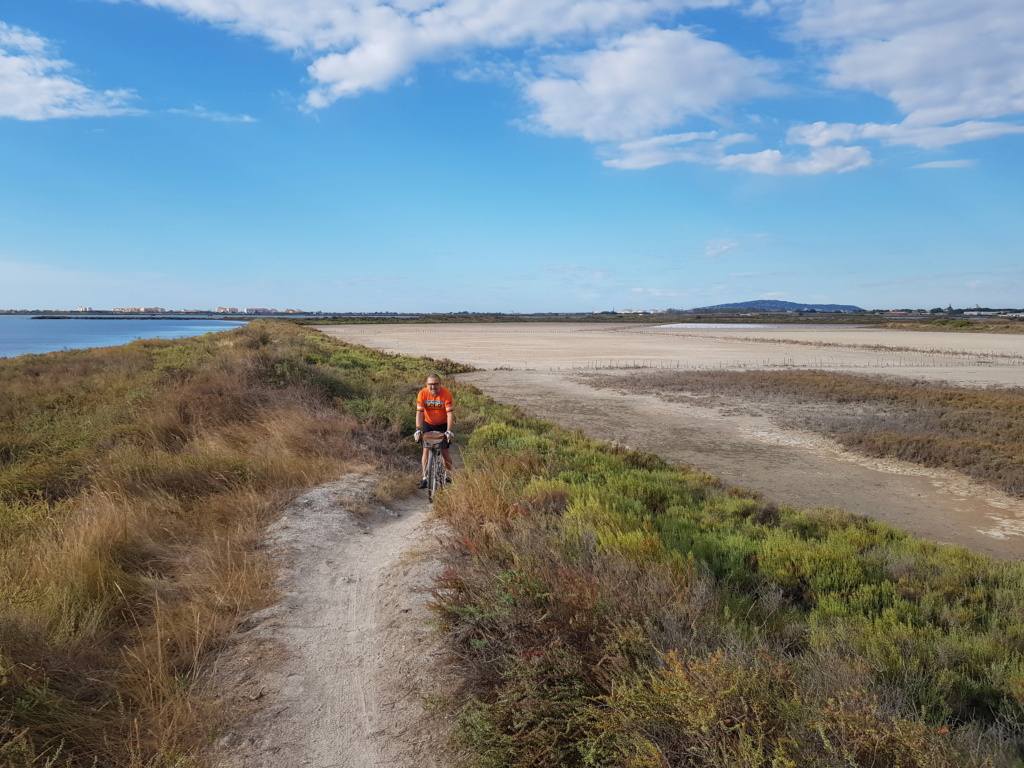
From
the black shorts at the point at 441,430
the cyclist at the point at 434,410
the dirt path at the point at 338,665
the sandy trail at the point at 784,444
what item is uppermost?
the cyclist at the point at 434,410

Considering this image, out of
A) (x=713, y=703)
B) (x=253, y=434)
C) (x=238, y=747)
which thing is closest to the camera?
(x=713, y=703)

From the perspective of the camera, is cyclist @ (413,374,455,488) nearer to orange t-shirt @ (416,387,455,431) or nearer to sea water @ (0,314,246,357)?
orange t-shirt @ (416,387,455,431)

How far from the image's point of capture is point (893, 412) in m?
21.0

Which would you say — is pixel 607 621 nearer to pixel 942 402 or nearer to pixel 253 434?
pixel 253 434

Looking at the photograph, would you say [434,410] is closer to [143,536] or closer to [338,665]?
[143,536]

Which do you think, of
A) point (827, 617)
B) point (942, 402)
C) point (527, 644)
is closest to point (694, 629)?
point (527, 644)

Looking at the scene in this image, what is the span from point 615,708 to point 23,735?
300 centimetres

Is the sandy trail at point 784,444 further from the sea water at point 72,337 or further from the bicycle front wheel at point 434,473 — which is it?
the sea water at point 72,337

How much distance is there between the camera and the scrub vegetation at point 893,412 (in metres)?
14.2

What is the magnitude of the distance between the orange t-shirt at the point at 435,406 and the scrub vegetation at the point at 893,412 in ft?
39.1

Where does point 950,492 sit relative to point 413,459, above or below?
below

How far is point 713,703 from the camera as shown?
2.59m

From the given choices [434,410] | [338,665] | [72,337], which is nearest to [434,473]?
[434,410]

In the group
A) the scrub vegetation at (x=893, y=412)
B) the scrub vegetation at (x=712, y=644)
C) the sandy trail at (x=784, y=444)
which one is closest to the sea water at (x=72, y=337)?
the sandy trail at (x=784, y=444)
